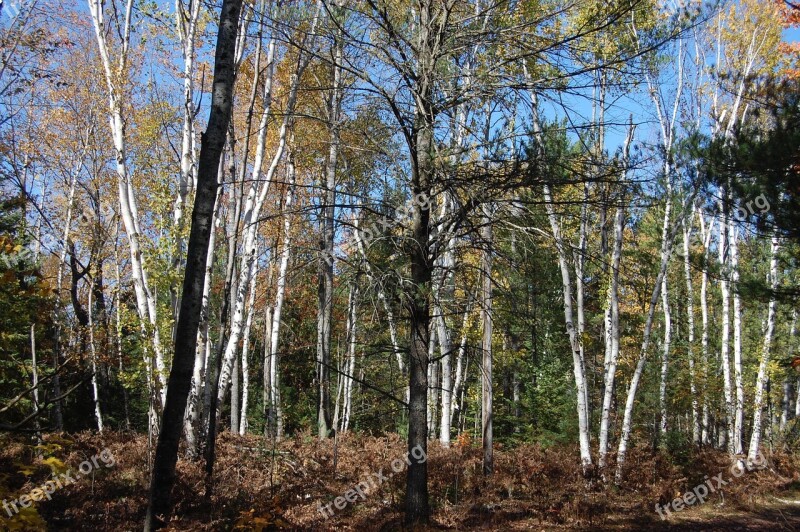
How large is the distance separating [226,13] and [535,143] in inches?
119

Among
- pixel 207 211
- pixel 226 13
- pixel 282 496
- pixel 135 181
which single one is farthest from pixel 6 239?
pixel 135 181

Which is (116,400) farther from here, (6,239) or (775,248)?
(775,248)

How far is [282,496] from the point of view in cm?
785

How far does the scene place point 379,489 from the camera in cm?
857

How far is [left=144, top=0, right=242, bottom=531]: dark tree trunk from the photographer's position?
13.6ft

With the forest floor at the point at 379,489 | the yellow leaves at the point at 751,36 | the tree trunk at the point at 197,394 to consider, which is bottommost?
the forest floor at the point at 379,489

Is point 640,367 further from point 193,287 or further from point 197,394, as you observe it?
point 193,287

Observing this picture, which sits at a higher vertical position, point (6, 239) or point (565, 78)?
point (565, 78)

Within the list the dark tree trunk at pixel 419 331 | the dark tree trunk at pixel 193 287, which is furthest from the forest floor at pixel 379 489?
the dark tree trunk at pixel 193 287

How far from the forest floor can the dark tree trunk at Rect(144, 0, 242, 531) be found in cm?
140
